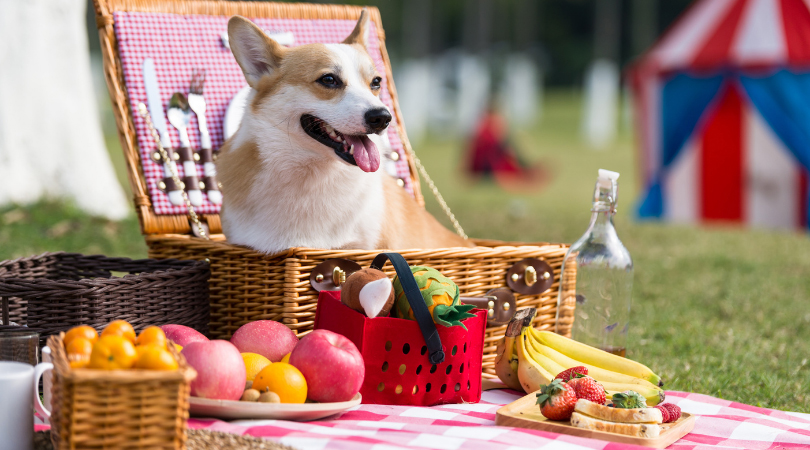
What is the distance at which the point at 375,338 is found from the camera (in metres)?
2.09

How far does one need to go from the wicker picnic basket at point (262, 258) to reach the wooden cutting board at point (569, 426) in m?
0.55

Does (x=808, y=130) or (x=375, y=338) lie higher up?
(x=808, y=130)

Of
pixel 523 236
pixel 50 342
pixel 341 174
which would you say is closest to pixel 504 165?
pixel 523 236

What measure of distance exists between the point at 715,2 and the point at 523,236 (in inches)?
148

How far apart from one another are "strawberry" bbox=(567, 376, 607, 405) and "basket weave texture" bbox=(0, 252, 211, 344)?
117 centimetres

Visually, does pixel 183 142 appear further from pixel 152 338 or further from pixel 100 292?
pixel 152 338

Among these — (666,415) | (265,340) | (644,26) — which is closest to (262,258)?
(265,340)

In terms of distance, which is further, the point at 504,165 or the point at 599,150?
the point at 599,150

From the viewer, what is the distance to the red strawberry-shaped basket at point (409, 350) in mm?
2080

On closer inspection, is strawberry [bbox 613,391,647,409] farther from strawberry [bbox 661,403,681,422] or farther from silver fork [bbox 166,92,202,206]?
silver fork [bbox 166,92,202,206]

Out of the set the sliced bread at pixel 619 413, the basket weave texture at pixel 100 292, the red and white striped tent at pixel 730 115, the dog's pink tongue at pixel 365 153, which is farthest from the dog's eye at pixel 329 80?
the red and white striped tent at pixel 730 115

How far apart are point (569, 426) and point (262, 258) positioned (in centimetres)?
102

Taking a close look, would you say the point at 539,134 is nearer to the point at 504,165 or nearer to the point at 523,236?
the point at 504,165

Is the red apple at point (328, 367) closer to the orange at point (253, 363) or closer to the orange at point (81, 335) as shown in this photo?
the orange at point (253, 363)
